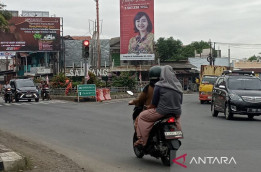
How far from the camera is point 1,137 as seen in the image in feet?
40.6

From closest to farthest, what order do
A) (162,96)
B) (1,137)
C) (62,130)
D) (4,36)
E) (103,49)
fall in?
1. (162,96)
2. (1,137)
3. (62,130)
4. (4,36)
5. (103,49)

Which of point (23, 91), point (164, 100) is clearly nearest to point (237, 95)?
point (164, 100)

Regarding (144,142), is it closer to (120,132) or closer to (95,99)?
(120,132)

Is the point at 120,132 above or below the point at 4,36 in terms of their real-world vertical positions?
below

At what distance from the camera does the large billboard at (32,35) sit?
55.0 meters

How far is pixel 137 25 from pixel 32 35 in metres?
13.0

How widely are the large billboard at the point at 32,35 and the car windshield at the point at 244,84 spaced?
4045cm

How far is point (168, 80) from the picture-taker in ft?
26.6

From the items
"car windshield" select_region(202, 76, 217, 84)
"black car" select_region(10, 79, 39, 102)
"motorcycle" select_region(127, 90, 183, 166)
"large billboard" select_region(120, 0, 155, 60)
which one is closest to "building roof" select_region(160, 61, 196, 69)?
"large billboard" select_region(120, 0, 155, 60)

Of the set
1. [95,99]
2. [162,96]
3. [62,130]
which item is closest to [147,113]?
[162,96]

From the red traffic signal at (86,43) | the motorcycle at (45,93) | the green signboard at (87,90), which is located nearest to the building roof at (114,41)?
the motorcycle at (45,93)

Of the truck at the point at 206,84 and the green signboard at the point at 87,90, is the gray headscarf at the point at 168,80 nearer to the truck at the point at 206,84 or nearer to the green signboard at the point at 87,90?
the truck at the point at 206,84

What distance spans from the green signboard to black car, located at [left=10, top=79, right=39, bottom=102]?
4.53 metres

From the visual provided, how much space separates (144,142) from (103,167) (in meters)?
0.83
